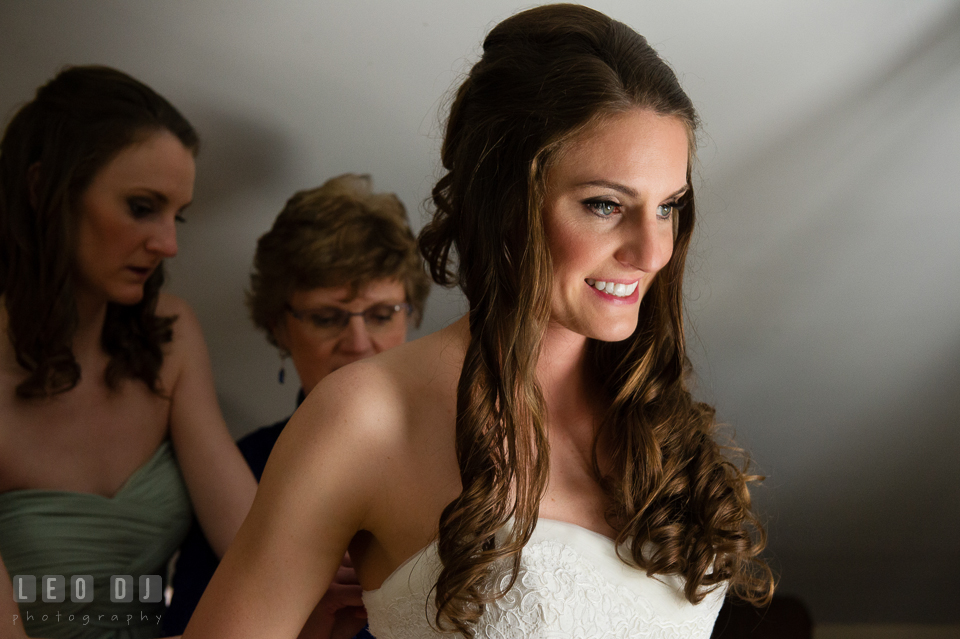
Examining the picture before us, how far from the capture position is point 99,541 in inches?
58.1

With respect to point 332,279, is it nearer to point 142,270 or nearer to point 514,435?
point 142,270

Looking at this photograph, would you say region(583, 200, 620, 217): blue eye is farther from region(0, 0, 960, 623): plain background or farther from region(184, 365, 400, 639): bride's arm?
region(0, 0, 960, 623): plain background

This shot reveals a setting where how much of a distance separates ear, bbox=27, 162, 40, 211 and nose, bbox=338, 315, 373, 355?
2.20 feet

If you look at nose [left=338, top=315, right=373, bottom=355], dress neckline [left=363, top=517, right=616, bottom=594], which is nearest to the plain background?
nose [left=338, top=315, right=373, bottom=355]

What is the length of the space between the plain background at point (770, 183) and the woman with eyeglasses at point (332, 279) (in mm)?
128

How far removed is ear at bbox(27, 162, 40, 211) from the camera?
4.74ft

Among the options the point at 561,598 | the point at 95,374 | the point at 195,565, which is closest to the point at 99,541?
the point at 195,565

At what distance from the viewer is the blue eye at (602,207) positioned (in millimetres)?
958

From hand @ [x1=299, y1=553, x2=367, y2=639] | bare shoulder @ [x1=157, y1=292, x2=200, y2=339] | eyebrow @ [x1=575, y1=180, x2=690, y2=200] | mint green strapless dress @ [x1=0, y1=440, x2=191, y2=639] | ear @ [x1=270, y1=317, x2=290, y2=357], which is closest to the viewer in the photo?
eyebrow @ [x1=575, y1=180, x2=690, y2=200]

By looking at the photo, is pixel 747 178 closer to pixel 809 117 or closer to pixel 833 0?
pixel 809 117

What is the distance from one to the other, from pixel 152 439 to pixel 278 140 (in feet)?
2.46

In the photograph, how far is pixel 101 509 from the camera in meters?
1.48

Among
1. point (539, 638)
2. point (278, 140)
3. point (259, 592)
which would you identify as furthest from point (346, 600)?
point (278, 140)

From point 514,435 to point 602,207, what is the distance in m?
0.32
